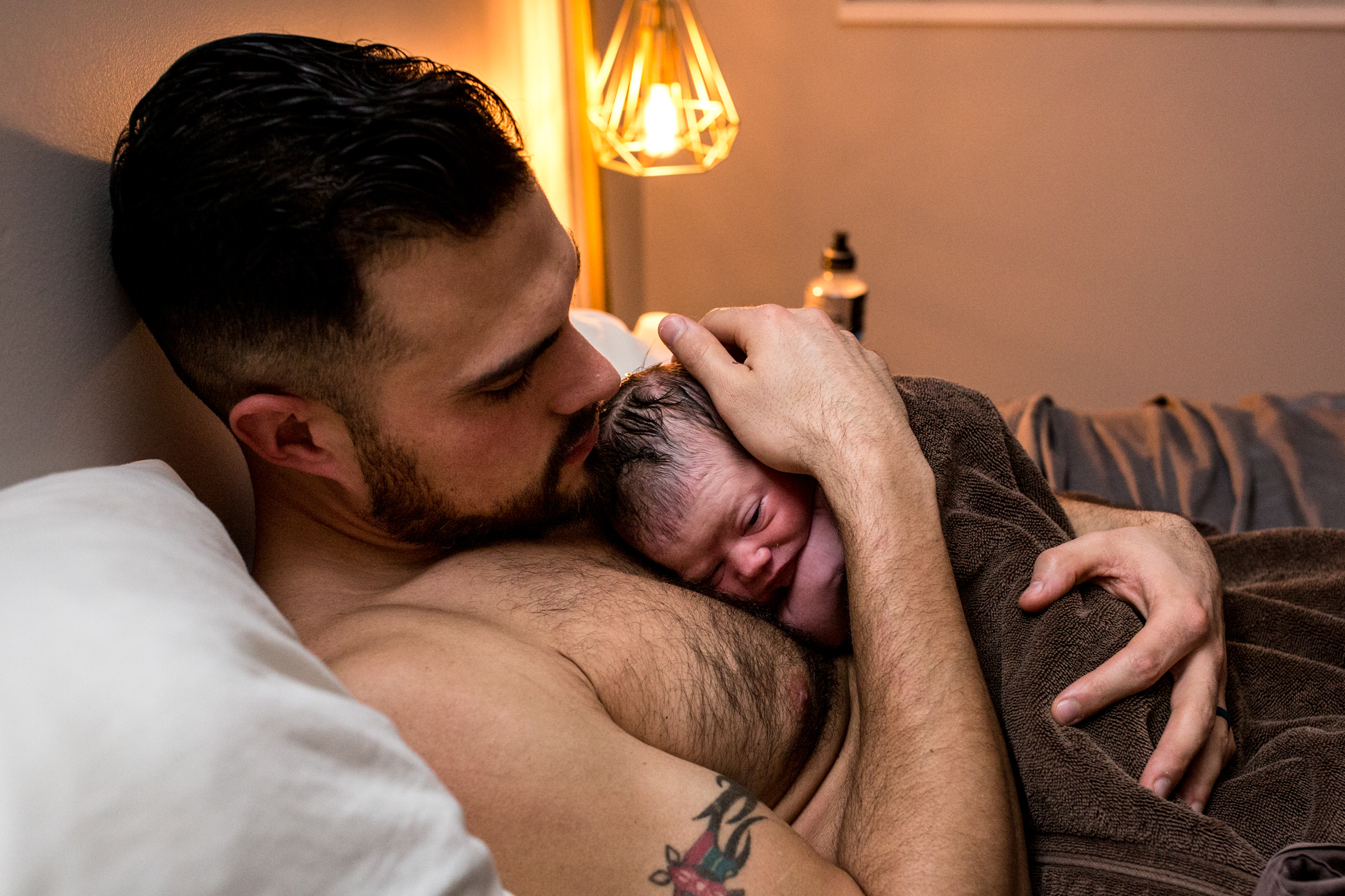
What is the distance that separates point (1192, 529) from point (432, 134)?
3.56 feet

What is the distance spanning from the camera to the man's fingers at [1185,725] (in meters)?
0.98

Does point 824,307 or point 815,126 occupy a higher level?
point 815,126

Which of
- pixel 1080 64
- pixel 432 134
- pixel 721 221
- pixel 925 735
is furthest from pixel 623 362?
pixel 1080 64

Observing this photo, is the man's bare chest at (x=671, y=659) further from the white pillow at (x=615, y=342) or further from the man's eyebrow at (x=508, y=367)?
the white pillow at (x=615, y=342)

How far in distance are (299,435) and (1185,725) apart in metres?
0.98

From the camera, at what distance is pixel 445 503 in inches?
41.4

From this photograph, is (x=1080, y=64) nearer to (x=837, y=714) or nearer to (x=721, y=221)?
(x=721, y=221)

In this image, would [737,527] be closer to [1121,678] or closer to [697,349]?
[697,349]

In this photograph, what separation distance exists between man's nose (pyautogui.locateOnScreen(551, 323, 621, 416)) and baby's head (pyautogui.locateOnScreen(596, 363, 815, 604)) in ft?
0.57

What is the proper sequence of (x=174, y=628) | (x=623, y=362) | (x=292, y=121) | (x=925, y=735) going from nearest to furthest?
(x=174, y=628)
(x=292, y=121)
(x=925, y=735)
(x=623, y=362)

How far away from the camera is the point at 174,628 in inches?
23.0

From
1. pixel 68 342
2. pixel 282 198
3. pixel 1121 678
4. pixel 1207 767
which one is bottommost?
pixel 1207 767

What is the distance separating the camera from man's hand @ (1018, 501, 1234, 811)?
102 centimetres

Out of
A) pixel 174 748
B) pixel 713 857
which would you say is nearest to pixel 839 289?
pixel 713 857
